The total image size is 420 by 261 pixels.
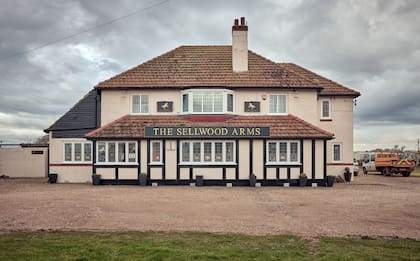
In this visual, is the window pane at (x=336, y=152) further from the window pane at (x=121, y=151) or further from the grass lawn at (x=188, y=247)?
the grass lawn at (x=188, y=247)

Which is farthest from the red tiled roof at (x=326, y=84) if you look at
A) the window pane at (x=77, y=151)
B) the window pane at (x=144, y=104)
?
the window pane at (x=77, y=151)

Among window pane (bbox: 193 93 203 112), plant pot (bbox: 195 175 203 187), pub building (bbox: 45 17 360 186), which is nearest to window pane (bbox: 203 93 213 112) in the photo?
pub building (bbox: 45 17 360 186)

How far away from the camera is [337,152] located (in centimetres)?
2620

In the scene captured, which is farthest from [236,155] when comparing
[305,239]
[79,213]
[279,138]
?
[305,239]

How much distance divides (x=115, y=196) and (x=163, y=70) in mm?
10681

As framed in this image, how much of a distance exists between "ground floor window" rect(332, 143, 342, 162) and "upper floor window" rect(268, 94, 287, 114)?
5435 mm

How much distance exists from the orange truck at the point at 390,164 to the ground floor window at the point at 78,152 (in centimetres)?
2587

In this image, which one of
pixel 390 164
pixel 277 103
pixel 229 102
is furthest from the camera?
pixel 390 164

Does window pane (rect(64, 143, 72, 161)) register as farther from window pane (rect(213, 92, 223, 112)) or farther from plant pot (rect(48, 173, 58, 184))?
window pane (rect(213, 92, 223, 112))

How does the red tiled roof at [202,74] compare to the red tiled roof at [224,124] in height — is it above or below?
above

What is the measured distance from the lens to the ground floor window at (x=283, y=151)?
21.6 metres

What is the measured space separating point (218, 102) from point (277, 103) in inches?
151

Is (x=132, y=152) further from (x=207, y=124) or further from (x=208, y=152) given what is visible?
(x=207, y=124)

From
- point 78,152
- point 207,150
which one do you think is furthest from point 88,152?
point 207,150
